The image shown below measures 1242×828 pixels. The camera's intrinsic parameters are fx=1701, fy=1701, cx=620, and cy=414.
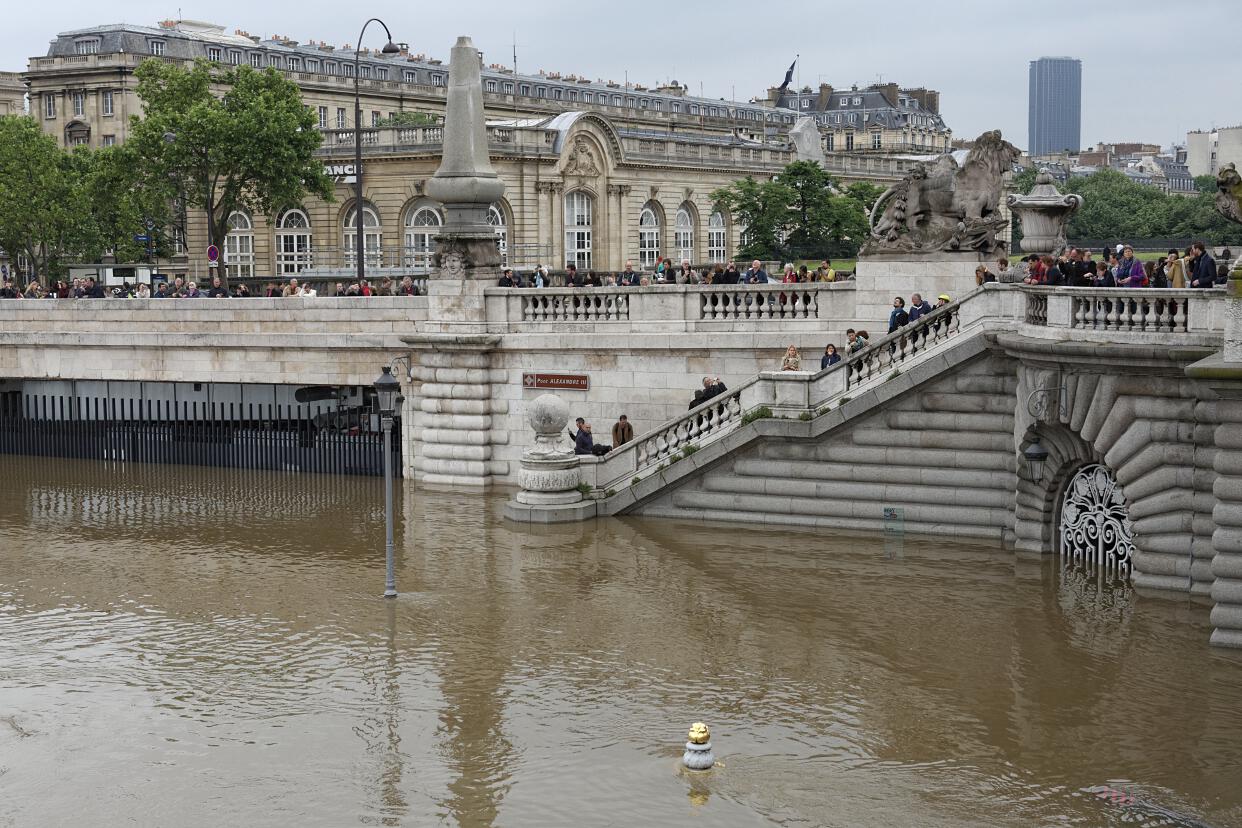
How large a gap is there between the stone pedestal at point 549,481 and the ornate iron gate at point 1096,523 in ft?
27.9

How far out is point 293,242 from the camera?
230 ft

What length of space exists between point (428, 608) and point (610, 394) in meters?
9.59

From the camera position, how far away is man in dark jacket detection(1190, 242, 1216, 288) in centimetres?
2359

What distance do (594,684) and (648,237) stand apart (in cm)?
5310

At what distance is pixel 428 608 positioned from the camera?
24547mm

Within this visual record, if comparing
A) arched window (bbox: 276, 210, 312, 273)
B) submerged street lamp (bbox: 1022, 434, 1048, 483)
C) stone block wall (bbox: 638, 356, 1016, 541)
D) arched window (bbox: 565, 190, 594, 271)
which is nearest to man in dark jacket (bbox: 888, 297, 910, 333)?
stone block wall (bbox: 638, 356, 1016, 541)

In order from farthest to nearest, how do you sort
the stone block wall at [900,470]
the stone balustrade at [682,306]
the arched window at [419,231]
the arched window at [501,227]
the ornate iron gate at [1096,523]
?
the arched window at [501,227] → the arched window at [419,231] → the stone balustrade at [682,306] → the stone block wall at [900,470] → the ornate iron gate at [1096,523]

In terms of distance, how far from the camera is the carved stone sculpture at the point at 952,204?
2978 cm

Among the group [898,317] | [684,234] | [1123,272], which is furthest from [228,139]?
[1123,272]

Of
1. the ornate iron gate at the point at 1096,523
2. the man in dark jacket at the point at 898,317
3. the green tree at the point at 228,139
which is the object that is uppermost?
the green tree at the point at 228,139

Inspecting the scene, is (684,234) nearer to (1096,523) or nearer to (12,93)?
(1096,523)

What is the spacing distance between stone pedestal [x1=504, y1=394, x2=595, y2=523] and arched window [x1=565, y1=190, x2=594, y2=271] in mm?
38437

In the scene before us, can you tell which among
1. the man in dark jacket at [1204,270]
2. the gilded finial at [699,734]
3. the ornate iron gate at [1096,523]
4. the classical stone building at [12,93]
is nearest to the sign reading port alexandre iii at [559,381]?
the ornate iron gate at [1096,523]

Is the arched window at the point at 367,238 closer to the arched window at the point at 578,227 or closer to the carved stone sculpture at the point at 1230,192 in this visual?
the arched window at the point at 578,227
